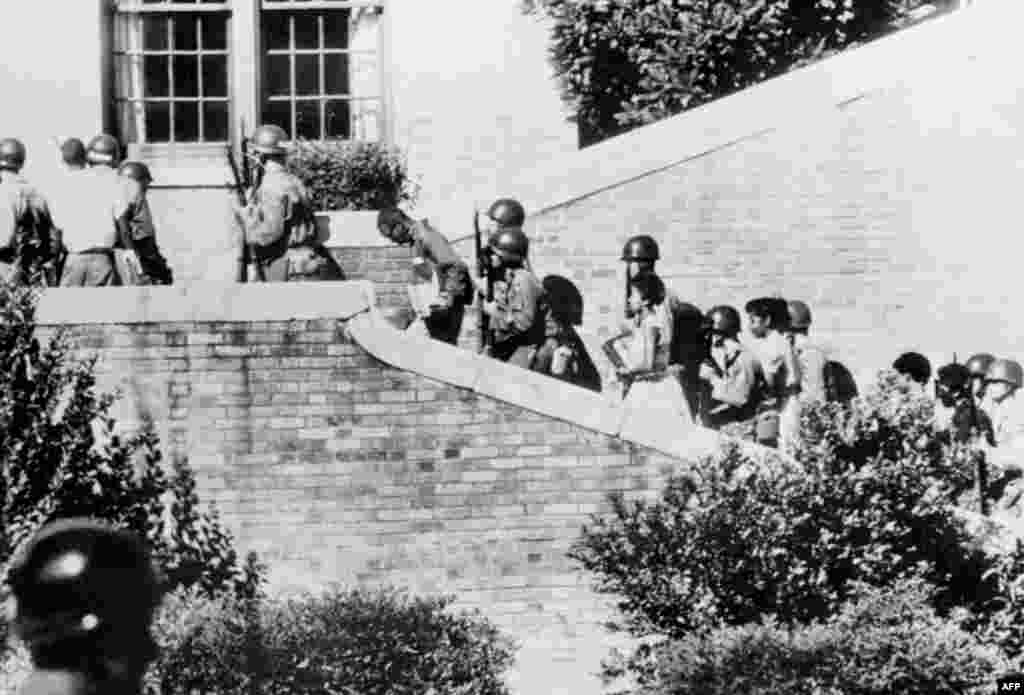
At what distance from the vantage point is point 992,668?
8844 millimetres

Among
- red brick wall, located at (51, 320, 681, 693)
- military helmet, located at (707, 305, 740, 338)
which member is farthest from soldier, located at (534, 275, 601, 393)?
red brick wall, located at (51, 320, 681, 693)

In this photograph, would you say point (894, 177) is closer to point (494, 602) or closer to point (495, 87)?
point (495, 87)

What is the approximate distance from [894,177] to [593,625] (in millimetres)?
5651

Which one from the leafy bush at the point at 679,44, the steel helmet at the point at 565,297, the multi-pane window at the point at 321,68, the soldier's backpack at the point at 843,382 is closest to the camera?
the steel helmet at the point at 565,297

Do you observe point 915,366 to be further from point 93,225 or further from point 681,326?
point 93,225

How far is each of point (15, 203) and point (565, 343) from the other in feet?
12.4

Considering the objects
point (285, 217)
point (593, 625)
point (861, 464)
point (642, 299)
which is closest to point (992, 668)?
point (861, 464)

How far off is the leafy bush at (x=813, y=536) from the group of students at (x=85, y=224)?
4360 mm

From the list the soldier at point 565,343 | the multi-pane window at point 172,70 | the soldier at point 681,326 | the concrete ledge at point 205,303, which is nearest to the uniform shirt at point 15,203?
the concrete ledge at point 205,303

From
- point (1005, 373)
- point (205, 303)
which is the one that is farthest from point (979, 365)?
point (205, 303)

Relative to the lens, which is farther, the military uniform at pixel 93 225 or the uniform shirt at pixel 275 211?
the uniform shirt at pixel 275 211

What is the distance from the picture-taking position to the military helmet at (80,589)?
3.84m
